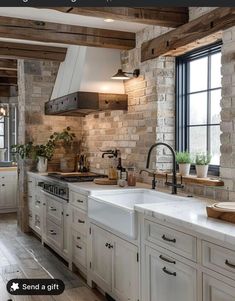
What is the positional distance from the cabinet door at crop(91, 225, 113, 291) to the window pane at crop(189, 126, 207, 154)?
1.10 meters

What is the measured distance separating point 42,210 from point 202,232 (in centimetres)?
301

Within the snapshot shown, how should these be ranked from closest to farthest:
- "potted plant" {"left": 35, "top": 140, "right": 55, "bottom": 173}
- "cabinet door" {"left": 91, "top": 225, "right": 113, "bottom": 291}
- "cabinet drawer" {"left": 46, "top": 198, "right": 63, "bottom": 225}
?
"cabinet door" {"left": 91, "top": 225, "right": 113, "bottom": 291}
"cabinet drawer" {"left": 46, "top": 198, "right": 63, "bottom": 225}
"potted plant" {"left": 35, "top": 140, "right": 55, "bottom": 173}

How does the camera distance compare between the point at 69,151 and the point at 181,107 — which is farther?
the point at 69,151

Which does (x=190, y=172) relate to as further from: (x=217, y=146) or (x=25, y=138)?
(x=25, y=138)

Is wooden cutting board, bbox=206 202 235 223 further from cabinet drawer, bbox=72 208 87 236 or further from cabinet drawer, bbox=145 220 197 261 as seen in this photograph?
cabinet drawer, bbox=72 208 87 236

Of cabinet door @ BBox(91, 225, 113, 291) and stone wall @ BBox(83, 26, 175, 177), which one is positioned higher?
stone wall @ BBox(83, 26, 175, 177)

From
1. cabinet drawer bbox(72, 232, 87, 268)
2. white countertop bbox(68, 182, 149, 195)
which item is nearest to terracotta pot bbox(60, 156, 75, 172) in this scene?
white countertop bbox(68, 182, 149, 195)

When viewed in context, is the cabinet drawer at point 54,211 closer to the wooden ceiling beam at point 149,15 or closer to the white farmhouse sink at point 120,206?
the white farmhouse sink at point 120,206

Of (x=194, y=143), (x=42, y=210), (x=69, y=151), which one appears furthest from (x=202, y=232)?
(x=69, y=151)

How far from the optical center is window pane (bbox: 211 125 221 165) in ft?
10.0

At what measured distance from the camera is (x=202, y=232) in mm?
1820

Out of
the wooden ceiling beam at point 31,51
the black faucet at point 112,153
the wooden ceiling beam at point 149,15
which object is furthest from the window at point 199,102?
the wooden ceiling beam at point 31,51

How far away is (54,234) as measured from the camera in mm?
4109

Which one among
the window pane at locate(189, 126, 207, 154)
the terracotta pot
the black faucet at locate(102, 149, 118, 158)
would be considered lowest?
the terracotta pot
